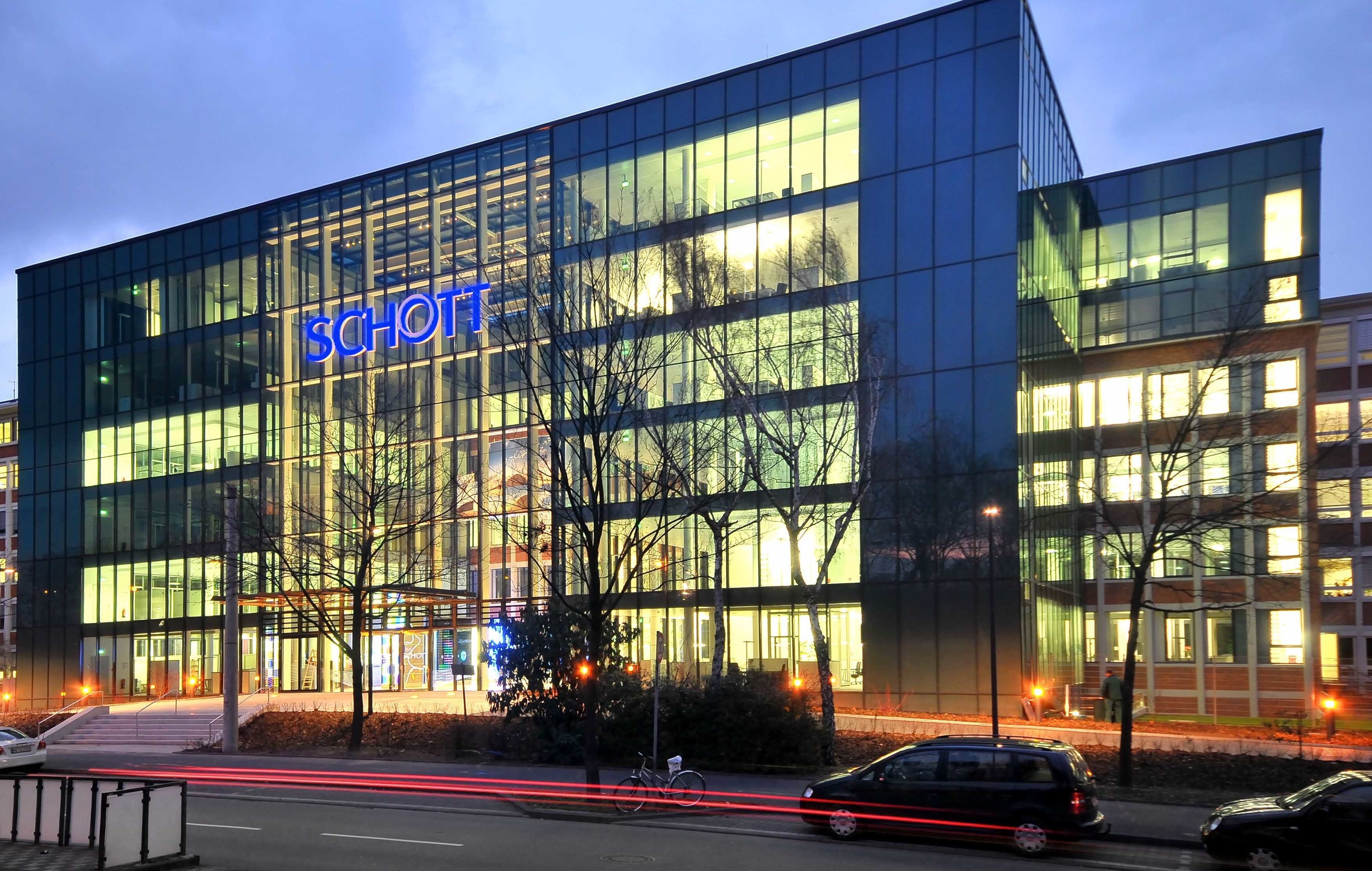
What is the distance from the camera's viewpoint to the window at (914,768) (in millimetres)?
17875

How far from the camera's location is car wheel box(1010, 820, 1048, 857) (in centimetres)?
1669

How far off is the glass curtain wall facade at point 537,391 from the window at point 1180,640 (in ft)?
30.7

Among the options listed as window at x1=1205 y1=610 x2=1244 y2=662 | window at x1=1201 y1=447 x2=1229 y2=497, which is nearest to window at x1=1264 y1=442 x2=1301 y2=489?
window at x1=1201 y1=447 x2=1229 y2=497

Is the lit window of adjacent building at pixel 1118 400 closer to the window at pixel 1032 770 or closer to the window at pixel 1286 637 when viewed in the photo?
the window at pixel 1286 637

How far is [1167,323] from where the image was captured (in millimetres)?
42719

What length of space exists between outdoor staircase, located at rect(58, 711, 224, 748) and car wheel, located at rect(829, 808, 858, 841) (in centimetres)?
2599

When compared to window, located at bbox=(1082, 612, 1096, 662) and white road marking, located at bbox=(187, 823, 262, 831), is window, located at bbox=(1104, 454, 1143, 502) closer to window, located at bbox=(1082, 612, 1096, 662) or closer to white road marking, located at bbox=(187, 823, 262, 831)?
window, located at bbox=(1082, 612, 1096, 662)

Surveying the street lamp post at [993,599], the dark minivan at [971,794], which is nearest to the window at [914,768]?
the dark minivan at [971,794]

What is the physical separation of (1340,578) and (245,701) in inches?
1962

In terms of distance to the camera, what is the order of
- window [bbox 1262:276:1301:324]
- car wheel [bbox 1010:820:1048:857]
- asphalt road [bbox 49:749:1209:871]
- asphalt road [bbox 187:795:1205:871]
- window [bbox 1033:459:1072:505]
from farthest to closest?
window [bbox 1262:276:1301:324]
window [bbox 1033:459:1072:505]
car wheel [bbox 1010:820:1048:857]
asphalt road [bbox 49:749:1209:871]
asphalt road [bbox 187:795:1205:871]

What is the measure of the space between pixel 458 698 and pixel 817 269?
20468 millimetres

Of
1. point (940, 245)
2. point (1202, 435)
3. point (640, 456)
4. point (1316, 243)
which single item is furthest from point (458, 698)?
point (1316, 243)

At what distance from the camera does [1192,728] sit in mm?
31703

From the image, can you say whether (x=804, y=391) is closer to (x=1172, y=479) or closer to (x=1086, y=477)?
(x=1172, y=479)
